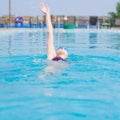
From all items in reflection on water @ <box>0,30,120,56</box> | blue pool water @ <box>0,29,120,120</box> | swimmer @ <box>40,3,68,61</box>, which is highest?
swimmer @ <box>40,3,68,61</box>

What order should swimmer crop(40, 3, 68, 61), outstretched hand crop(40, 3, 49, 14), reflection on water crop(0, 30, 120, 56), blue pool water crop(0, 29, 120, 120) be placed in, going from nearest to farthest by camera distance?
blue pool water crop(0, 29, 120, 120) < outstretched hand crop(40, 3, 49, 14) < swimmer crop(40, 3, 68, 61) < reflection on water crop(0, 30, 120, 56)

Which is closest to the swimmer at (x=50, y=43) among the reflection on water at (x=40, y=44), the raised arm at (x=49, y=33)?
the raised arm at (x=49, y=33)

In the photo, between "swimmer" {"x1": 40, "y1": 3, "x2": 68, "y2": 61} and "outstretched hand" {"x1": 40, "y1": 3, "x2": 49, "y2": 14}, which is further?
"swimmer" {"x1": 40, "y1": 3, "x2": 68, "y2": 61}

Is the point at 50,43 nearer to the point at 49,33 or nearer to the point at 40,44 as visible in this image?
the point at 49,33

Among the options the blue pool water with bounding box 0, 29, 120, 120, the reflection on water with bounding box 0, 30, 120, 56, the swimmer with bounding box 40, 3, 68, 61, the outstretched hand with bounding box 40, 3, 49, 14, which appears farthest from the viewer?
the reflection on water with bounding box 0, 30, 120, 56

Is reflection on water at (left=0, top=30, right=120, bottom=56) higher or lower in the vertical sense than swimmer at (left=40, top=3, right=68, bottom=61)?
lower

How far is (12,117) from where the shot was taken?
277cm

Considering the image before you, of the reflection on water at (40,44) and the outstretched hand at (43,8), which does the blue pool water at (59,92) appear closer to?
the outstretched hand at (43,8)

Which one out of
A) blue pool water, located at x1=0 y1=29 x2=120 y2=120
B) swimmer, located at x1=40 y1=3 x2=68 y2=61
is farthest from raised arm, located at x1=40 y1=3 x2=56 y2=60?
blue pool water, located at x1=0 y1=29 x2=120 y2=120

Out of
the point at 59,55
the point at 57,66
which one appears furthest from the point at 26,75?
the point at 59,55

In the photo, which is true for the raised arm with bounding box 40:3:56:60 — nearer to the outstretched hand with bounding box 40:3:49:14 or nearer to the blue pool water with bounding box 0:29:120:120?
the outstretched hand with bounding box 40:3:49:14

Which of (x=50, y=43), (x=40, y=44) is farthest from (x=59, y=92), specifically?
(x=40, y=44)

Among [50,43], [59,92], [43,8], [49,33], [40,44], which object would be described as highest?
[43,8]

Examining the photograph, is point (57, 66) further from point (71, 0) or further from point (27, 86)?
point (71, 0)
